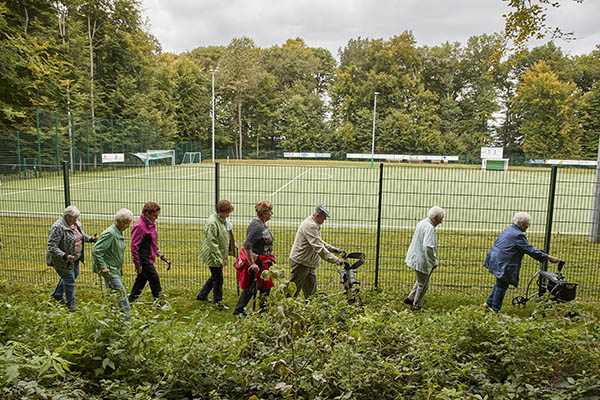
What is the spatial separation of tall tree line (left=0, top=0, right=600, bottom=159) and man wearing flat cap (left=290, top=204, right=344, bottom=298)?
40.7m

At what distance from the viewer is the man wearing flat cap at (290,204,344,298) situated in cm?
596

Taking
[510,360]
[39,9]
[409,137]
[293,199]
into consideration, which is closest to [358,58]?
[409,137]

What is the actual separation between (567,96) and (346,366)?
6300 cm

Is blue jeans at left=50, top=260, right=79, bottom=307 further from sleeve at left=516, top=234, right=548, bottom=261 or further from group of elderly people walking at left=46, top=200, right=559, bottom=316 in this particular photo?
sleeve at left=516, top=234, right=548, bottom=261

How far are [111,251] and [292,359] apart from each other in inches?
151

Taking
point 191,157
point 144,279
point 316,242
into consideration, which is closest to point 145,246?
point 144,279

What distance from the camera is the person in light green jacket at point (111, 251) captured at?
18.6 ft

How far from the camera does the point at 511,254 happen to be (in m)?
6.18

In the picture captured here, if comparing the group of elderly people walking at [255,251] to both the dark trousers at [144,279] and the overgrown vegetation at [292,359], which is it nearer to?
the dark trousers at [144,279]

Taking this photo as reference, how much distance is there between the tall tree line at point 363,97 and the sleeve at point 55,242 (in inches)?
1557

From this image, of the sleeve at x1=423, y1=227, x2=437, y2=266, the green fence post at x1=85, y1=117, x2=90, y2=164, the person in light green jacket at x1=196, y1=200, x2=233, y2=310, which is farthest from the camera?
the green fence post at x1=85, y1=117, x2=90, y2=164

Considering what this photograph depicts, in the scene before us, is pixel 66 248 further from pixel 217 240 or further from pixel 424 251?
pixel 424 251

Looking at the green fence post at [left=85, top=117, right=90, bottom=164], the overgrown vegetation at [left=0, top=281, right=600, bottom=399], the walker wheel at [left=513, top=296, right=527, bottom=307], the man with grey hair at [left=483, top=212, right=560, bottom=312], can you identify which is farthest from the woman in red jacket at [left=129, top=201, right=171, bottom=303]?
the green fence post at [left=85, top=117, right=90, bottom=164]

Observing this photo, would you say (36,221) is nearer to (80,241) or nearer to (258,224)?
(80,241)
